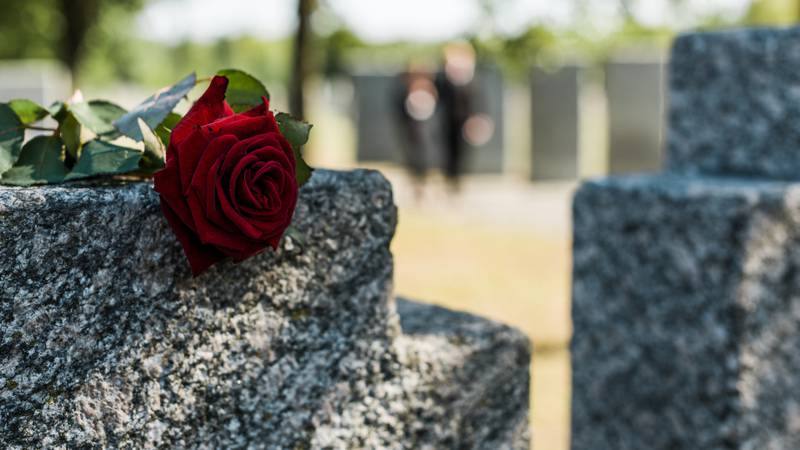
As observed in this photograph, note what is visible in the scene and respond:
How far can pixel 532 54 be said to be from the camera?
1845 cm

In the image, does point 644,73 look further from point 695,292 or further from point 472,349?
point 472,349

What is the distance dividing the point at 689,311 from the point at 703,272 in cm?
12

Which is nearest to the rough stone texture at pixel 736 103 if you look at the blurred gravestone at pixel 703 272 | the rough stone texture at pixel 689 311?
the blurred gravestone at pixel 703 272

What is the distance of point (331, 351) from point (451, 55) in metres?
9.71

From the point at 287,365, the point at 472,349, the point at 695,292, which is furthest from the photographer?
the point at 695,292

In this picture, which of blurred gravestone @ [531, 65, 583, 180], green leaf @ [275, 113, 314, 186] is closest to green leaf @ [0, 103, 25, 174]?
green leaf @ [275, 113, 314, 186]

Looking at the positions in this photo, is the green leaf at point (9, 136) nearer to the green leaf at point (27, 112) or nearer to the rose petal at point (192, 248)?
the green leaf at point (27, 112)

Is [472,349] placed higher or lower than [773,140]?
lower

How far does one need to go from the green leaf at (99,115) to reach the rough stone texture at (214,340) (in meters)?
0.18

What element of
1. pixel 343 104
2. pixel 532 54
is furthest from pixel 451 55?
pixel 343 104

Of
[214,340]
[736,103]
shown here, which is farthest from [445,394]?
[736,103]

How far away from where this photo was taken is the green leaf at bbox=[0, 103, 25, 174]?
1371 mm

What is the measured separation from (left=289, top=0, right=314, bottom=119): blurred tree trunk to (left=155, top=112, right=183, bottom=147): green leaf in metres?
9.08

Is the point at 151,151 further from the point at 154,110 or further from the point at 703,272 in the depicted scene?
the point at 703,272
